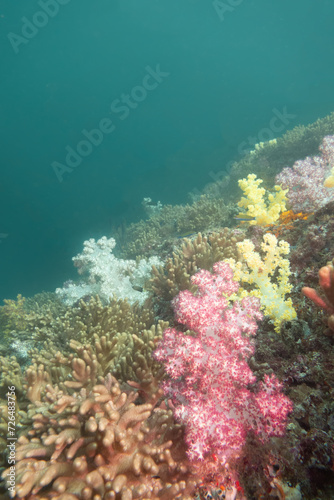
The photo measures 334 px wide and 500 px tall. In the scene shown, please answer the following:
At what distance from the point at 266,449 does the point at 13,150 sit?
110826 millimetres

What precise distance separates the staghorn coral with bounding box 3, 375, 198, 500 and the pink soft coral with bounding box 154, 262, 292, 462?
0.81ft

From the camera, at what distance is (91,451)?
190 centimetres

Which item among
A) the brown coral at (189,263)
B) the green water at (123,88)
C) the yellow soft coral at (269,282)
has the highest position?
the green water at (123,88)

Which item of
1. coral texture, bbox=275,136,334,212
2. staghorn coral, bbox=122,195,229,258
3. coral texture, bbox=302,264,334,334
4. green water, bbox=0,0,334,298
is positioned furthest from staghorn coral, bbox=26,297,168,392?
green water, bbox=0,0,334,298

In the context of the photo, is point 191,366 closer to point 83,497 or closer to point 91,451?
point 91,451

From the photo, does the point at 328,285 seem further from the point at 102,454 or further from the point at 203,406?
the point at 102,454

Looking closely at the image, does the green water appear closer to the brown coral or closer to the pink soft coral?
the brown coral

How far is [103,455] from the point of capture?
76.0 inches

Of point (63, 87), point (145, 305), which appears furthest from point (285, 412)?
point (63, 87)

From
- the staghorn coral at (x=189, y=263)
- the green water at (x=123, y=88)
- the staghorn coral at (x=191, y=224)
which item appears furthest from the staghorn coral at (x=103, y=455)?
the green water at (x=123, y=88)

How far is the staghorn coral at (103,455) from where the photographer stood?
176 cm

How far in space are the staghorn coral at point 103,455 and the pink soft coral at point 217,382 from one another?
246 mm

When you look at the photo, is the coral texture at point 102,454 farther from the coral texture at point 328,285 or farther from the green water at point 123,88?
the green water at point 123,88

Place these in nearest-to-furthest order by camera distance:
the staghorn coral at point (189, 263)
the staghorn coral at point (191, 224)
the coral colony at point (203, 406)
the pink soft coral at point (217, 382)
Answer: the coral colony at point (203, 406) < the pink soft coral at point (217, 382) < the staghorn coral at point (189, 263) < the staghorn coral at point (191, 224)
